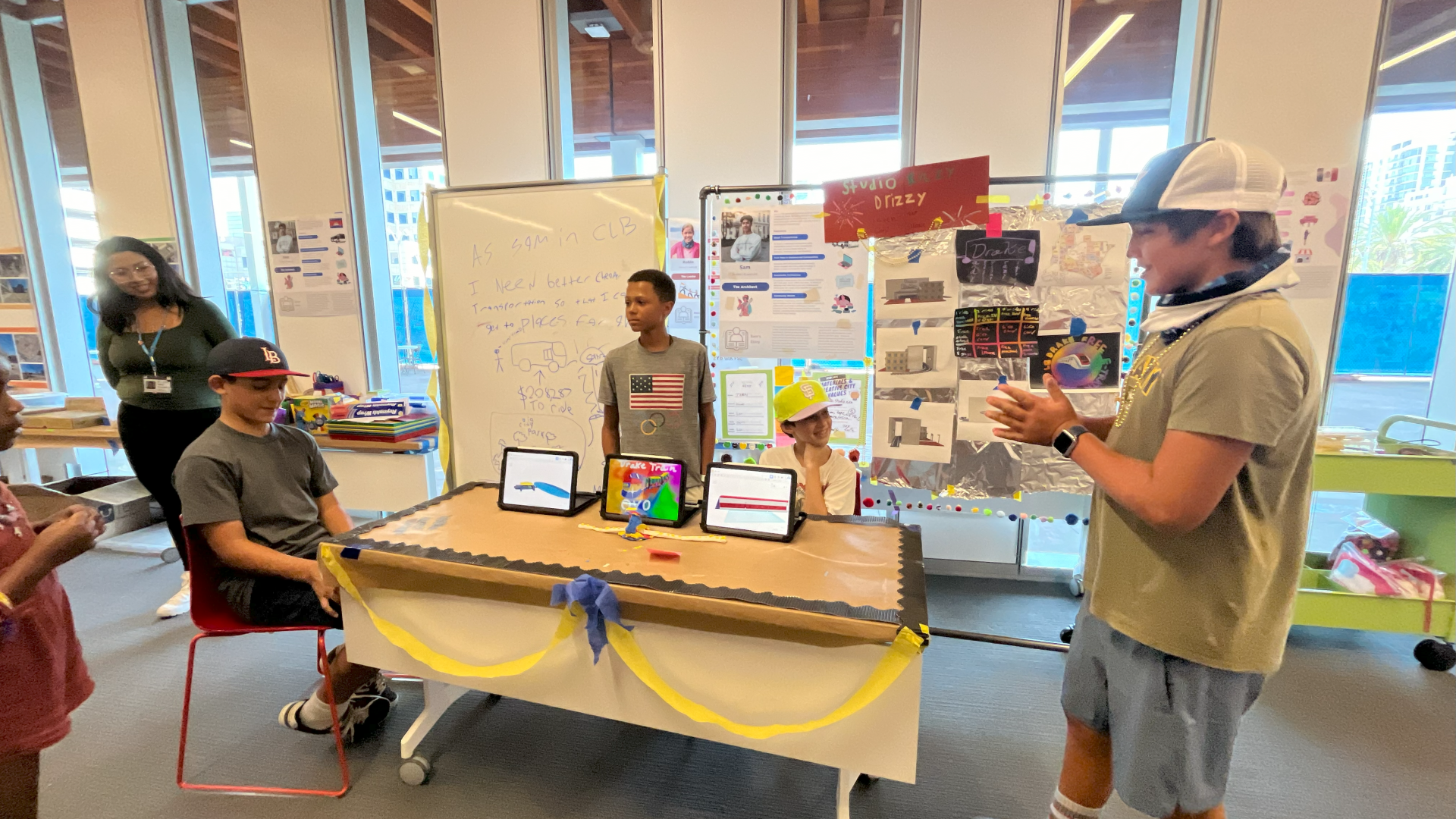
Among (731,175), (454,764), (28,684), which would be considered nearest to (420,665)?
(454,764)

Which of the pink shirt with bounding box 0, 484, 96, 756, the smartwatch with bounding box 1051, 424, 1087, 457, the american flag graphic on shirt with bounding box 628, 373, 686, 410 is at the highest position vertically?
the smartwatch with bounding box 1051, 424, 1087, 457

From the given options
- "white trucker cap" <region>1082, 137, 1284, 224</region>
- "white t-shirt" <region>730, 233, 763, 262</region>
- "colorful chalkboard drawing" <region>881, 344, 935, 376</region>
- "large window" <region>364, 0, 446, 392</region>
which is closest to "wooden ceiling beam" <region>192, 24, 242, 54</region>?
"large window" <region>364, 0, 446, 392</region>

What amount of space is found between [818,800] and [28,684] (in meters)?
1.75

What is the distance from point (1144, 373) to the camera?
108 centimetres

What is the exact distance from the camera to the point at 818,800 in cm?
169

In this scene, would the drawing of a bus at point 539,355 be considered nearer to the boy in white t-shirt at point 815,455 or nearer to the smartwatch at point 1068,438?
the boy in white t-shirt at point 815,455

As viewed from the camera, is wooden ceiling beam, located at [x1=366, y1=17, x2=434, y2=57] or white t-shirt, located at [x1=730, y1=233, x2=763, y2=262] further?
wooden ceiling beam, located at [x1=366, y1=17, x2=434, y2=57]

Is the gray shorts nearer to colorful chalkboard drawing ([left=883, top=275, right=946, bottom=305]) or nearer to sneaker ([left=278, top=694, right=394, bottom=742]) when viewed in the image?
colorful chalkboard drawing ([left=883, top=275, right=946, bottom=305])

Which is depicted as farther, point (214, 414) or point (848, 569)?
point (214, 414)

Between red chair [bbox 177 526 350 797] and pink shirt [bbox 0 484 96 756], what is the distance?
0.39 metres

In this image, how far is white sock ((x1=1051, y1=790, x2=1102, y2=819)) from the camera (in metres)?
1.25

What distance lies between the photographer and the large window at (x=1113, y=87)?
8.84ft

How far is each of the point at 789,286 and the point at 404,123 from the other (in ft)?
8.75

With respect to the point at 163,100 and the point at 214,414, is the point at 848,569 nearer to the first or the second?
the point at 214,414
